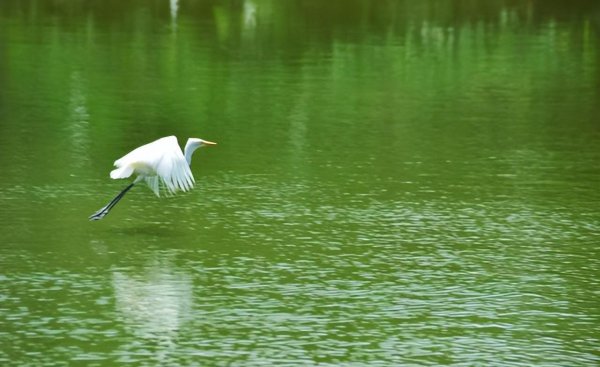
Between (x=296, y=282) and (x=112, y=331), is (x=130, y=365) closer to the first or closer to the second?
(x=112, y=331)

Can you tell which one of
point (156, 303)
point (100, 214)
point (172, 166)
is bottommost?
point (156, 303)

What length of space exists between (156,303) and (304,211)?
3.99 m

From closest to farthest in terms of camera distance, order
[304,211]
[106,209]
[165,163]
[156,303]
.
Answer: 1. [156,303]
2. [165,163]
3. [106,209]
4. [304,211]

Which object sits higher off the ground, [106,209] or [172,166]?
[172,166]

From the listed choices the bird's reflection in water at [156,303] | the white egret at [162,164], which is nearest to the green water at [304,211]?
the bird's reflection in water at [156,303]

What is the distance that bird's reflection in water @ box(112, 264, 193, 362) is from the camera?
1084cm

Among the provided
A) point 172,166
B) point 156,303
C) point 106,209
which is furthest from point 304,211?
point 156,303

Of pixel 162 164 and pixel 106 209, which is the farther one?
pixel 106 209

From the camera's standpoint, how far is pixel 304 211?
15.5m

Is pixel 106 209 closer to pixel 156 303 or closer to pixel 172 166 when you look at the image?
pixel 172 166

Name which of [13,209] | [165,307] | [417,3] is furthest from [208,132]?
[417,3]

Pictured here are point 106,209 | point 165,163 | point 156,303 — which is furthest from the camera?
point 106,209

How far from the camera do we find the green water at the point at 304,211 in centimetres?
1095

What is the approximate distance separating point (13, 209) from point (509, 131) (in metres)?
8.58
